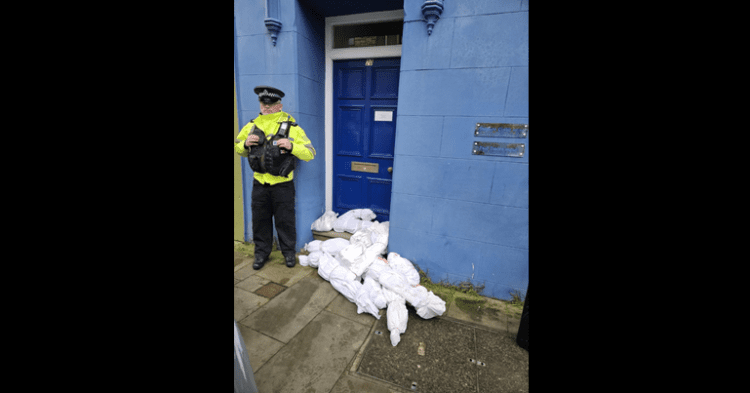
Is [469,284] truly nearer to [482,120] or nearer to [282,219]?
[482,120]

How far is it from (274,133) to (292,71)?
0.86 metres

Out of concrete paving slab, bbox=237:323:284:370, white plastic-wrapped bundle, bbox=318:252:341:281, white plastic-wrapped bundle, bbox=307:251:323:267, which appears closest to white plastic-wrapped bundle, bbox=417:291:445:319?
white plastic-wrapped bundle, bbox=318:252:341:281

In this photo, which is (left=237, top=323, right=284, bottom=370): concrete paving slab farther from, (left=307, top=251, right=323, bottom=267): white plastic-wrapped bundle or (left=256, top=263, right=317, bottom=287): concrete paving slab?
(left=307, top=251, right=323, bottom=267): white plastic-wrapped bundle

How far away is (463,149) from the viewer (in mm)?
3010

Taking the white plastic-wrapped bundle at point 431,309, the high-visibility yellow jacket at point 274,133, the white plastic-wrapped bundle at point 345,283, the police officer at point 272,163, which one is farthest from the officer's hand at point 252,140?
the white plastic-wrapped bundle at point 431,309

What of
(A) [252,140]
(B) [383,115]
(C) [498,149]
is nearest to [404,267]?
(C) [498,149]

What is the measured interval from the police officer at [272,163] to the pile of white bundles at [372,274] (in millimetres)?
500

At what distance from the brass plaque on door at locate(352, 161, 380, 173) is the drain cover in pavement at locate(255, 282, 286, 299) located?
1.87 meters

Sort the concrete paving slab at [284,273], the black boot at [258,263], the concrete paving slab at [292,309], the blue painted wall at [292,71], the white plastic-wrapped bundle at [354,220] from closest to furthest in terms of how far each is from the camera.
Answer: the concrete paving slab at [292,309] → the concrete paving slab at [284,273] → the blue painted wall at [292,71] → the black boot at [258,263] → the white plastic-wrapped bundle at [354,220]

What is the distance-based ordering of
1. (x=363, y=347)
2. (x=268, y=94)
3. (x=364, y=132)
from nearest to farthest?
(x=363, y=347) < (x=268, y=94) < (x=364, y=132)

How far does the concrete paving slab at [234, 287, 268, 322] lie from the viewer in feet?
9.03

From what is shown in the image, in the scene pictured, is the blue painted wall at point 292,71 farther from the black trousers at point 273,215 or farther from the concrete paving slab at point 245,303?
the concrete paving slab at point 245,303

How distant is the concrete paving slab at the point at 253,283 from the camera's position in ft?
10.5

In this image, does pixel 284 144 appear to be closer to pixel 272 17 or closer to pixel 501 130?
pixel 272 17
